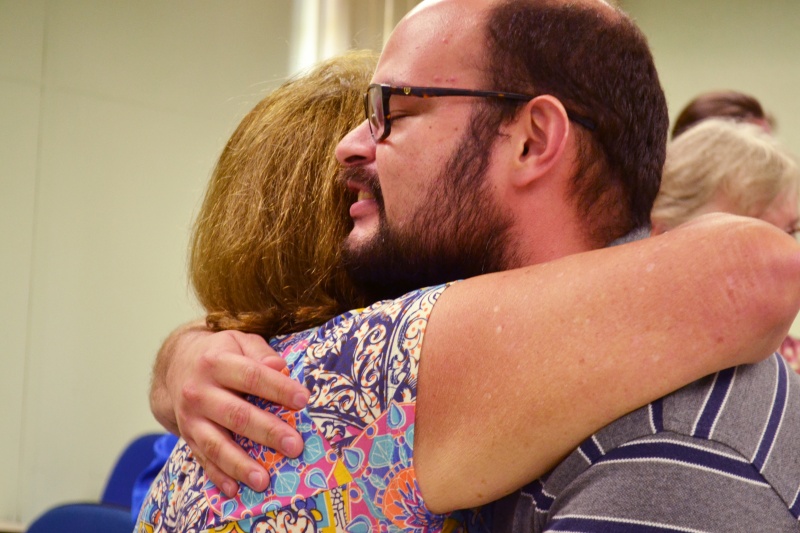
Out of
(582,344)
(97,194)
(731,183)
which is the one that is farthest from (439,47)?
(97,194)

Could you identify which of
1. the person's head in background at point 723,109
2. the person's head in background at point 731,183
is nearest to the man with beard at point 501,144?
the person's head in background at point 731,183

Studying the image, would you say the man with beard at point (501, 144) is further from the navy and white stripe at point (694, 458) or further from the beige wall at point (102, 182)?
the beige wall at point (102, 182)

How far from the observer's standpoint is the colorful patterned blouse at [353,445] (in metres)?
0.88

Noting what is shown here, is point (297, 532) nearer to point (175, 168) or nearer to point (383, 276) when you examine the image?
point (383, 276)

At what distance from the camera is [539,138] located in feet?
3.58

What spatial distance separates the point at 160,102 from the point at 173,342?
2.49 m

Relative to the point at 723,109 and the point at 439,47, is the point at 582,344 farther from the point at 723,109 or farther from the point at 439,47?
the point at 723,109

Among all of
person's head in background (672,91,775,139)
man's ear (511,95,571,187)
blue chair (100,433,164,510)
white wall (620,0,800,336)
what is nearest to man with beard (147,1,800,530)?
man's ear (511,95,571,187)

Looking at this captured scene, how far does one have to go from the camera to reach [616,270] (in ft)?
2.79

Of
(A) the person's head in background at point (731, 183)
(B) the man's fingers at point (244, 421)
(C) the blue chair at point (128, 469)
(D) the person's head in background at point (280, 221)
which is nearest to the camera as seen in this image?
(B) the man's fingers at point (244, 421)

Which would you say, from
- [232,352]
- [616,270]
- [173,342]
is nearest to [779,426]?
[616,270]

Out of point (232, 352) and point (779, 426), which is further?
point (232, 352)

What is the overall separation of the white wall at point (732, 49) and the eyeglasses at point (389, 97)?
119 inches

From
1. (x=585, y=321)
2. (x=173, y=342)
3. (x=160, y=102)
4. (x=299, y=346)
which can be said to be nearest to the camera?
(x=585, y=321)
